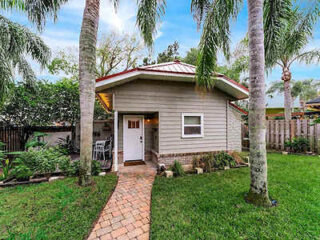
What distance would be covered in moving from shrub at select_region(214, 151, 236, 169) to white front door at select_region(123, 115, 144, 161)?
344 centimetres

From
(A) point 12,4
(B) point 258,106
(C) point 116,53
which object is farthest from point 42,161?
(C) point 116,53

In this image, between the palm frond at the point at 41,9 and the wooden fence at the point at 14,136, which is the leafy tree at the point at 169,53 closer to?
the palm frond at the point at 41,9

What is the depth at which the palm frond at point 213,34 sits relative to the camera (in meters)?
3.91

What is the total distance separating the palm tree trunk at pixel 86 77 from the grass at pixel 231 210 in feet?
6.96

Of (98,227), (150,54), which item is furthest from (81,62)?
(98,227)

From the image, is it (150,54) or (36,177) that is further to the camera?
(150,54)

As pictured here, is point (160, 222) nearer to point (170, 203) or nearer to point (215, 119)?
point (170, 203)

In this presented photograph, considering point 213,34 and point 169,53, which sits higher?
point 169,53

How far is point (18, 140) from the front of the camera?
283 inches

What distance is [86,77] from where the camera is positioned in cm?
370

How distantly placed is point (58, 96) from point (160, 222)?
9.02m

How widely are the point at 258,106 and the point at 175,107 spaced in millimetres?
3148

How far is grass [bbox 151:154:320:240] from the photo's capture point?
2223 mm

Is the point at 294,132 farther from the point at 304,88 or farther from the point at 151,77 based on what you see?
the point at 304,88
